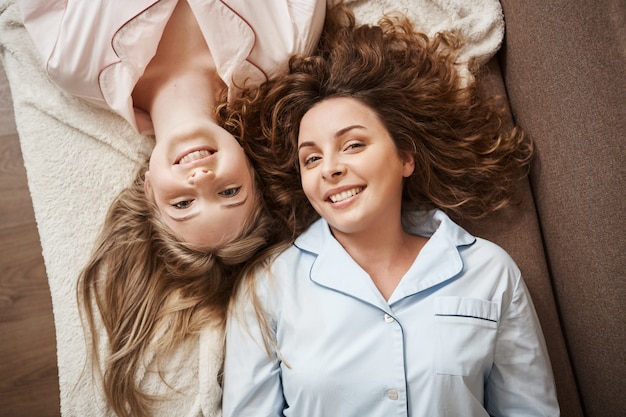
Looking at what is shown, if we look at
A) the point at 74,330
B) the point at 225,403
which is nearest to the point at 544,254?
the point at 225,403

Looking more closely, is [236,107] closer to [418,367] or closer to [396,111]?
[396,111]

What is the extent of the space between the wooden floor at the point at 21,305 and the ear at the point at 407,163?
149 centimetres

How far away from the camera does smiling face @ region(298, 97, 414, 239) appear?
4.73ft

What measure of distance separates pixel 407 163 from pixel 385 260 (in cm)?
33

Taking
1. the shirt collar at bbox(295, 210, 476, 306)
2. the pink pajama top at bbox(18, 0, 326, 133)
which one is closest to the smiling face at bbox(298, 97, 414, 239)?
the shirt collar at bbox(295, 210, 476, 306)

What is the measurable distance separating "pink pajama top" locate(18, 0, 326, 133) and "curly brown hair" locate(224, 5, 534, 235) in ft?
0.34

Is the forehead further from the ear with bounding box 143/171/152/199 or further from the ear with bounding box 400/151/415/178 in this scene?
the ear with bounding box 143/171/152/199

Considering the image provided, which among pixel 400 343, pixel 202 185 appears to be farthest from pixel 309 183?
pixel 400 343

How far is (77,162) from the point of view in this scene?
6.15 ft

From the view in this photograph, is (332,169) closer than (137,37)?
Yes

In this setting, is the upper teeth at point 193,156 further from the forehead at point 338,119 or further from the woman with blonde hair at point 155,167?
the forehead at point 338,119

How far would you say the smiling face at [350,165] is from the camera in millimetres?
1440

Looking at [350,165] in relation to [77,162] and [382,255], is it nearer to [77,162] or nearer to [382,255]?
[382,255]

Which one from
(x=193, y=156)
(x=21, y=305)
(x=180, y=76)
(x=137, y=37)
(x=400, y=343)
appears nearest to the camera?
(x=400, y=343)
